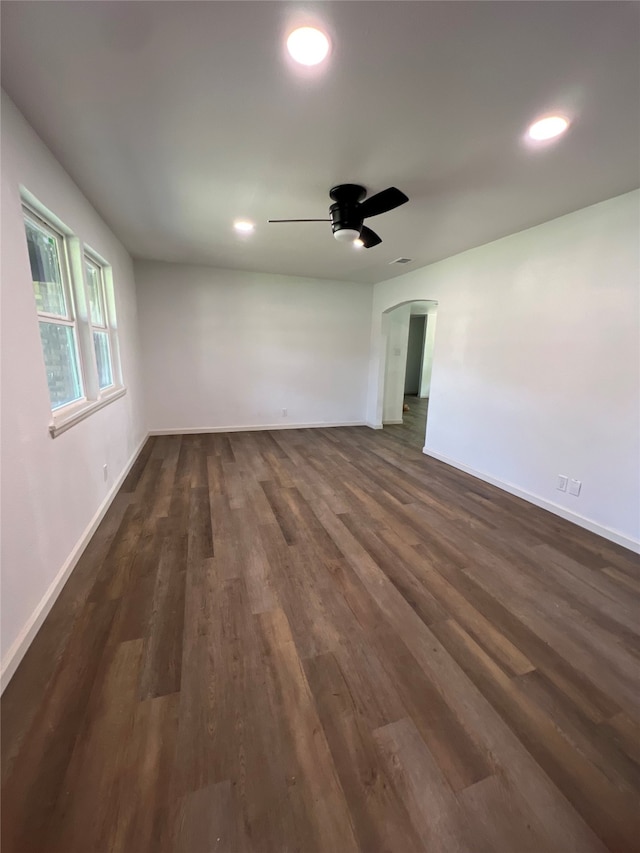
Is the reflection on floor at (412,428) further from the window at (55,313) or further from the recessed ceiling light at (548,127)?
the window at (55,313)

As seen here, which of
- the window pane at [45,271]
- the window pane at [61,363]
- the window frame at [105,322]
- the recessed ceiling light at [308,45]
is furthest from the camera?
the window frame at [105,322]

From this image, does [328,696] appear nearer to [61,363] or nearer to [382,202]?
[61,363]

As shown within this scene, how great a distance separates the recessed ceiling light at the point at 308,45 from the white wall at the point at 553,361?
249 cm

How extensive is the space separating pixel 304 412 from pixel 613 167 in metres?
4.72

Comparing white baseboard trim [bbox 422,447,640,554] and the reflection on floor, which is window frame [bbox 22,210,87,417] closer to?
white baseboard trim [bbox 422,447,640,554]

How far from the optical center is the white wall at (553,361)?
8.55 ft

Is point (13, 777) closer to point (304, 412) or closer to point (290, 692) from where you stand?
point (290, 692)

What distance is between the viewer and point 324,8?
3.87 feet

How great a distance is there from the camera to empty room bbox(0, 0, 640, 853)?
116 cm

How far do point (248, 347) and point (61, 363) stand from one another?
10.7ft

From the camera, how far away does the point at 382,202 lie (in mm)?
2312

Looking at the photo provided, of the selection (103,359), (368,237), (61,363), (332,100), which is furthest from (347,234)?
(103,359)

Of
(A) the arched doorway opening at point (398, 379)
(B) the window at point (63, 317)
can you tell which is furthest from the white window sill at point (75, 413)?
(A) the arched doorway opening at point (398, 379)

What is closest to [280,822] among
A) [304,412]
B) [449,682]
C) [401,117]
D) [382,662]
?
[382,662]
